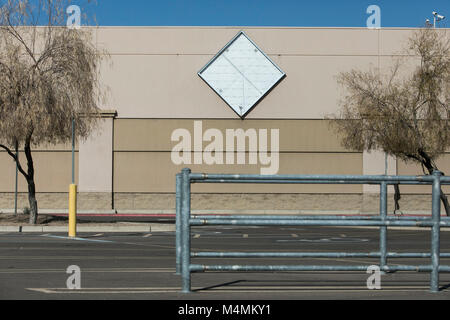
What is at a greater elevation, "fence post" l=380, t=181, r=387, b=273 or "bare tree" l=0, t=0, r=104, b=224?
"bare tree" l=0, t=0, r=104, b=224

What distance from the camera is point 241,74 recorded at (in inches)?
1667

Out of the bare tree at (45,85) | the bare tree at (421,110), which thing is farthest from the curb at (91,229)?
A: the bare tree at (421,110)

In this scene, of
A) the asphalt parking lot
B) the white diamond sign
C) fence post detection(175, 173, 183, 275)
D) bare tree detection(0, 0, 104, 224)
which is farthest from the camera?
the white diamond sign

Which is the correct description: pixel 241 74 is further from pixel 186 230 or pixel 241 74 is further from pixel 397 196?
pixel 186 230

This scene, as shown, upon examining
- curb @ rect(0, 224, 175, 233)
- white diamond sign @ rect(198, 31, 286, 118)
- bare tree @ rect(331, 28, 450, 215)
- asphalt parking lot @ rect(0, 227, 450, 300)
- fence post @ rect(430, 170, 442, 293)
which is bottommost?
curb @ rect(0, 224, 175, 233)

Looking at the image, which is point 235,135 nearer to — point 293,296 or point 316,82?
point 316,82

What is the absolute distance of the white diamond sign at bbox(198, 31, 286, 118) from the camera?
42.4m

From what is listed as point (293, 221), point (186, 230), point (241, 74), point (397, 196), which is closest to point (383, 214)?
point (293, 221)

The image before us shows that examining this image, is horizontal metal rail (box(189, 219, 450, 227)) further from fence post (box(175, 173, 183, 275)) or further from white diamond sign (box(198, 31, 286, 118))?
white diamond sign (box(198, 31, 286, 118))

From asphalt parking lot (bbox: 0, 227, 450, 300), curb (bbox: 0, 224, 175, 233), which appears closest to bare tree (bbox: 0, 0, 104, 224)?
curb (bbox: 0, 224, 175, 233)

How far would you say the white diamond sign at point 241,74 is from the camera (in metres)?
42.4

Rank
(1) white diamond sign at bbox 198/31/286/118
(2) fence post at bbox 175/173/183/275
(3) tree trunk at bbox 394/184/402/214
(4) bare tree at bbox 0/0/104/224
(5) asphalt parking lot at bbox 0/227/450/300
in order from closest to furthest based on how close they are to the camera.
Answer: (5) asphalt parking lot at bbox 0/227/450/300 < (2) fence post at bbox 175/173/183/275 < (4) bare tree at bbox 0/0/104/224 < (3) tree trunk at bbox 394/184/402/214 < (1) white diamond sign at bbox 198/31/286/118

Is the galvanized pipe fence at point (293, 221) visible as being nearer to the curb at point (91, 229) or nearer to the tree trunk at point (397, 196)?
the curb at point (91, 229)

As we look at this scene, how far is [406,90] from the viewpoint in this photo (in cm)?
3105
